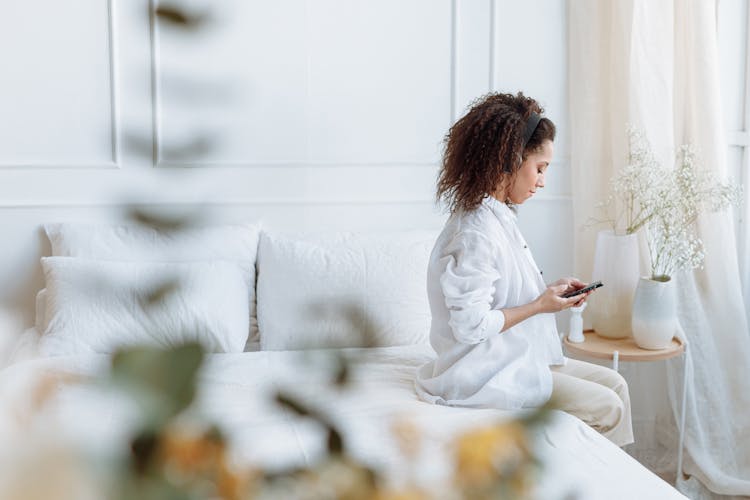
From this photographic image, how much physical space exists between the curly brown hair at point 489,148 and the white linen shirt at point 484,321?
0.05 m

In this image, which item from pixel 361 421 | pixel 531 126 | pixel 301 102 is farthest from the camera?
pixel 301 102

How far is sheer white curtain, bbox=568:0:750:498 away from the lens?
11.5 feet

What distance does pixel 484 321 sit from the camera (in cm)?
256

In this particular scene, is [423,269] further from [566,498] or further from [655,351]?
[566,498]

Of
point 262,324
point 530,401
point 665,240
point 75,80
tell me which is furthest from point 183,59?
point 665,240

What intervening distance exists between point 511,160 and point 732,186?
1.04 m

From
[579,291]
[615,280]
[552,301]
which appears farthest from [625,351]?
[552,301]

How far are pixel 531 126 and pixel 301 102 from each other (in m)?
1.11

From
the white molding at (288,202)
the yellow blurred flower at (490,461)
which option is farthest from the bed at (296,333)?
the yellow blurred flower at (490,461)

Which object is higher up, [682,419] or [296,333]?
[296,333]

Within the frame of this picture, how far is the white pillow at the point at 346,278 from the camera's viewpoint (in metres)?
3.25

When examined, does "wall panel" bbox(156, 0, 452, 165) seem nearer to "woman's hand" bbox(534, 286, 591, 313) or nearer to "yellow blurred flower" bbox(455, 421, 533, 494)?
"woman's hand" bbox(534, 286, 591, 313)

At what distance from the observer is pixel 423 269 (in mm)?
3404

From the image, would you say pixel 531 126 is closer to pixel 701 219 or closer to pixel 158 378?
pixel 701 219
